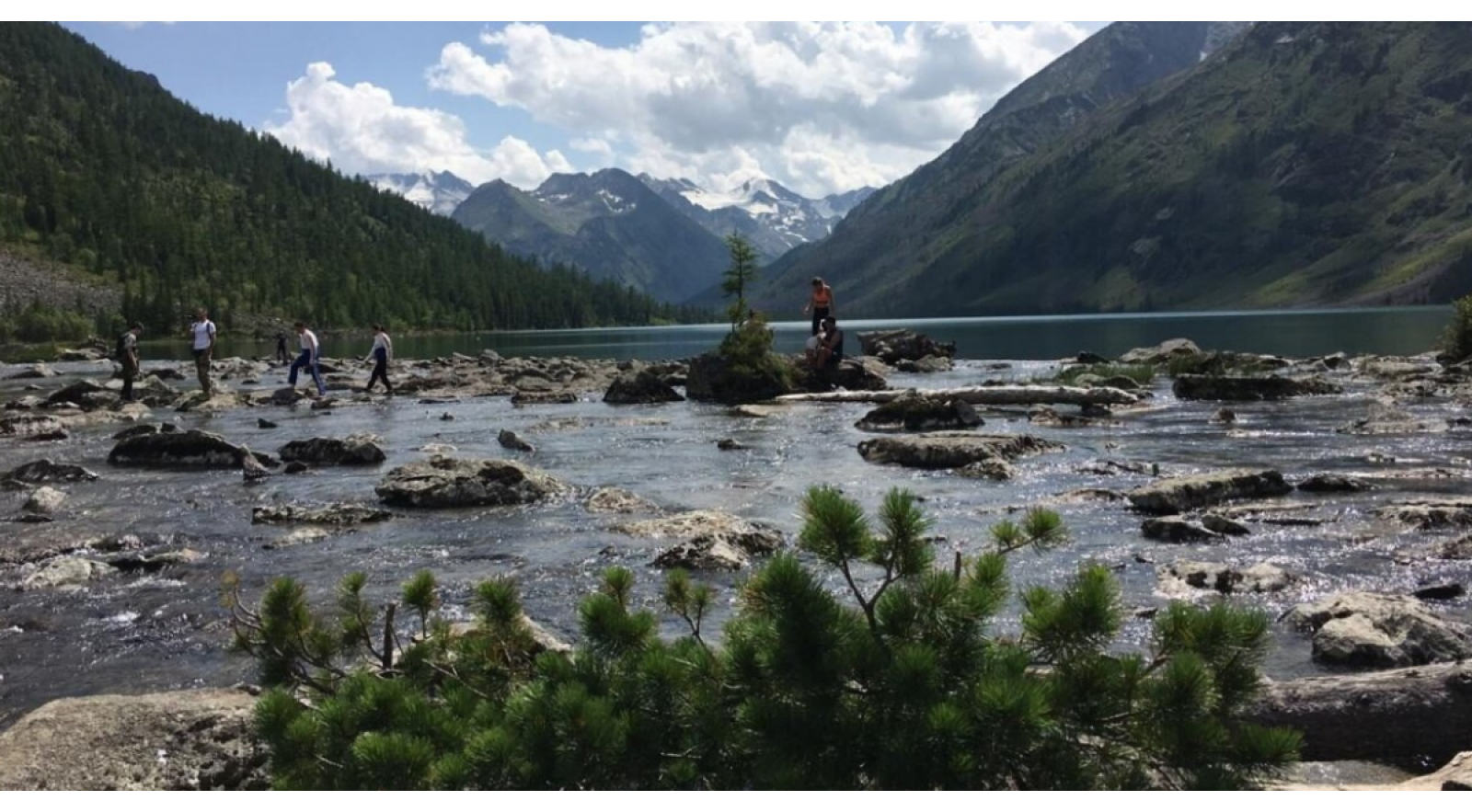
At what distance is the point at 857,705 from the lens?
5934 millimetres

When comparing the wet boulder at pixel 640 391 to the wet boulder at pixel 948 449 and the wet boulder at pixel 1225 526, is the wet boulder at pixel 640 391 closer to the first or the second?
the wet boulder at pixel 948 449

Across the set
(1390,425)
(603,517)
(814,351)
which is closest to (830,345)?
(814,351)

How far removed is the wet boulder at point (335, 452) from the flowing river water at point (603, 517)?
2.60 ft

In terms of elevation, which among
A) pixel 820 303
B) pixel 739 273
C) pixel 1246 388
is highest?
pixel 739 273

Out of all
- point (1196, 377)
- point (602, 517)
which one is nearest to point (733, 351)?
point (1196, 377)

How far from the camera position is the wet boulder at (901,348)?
7588 cm

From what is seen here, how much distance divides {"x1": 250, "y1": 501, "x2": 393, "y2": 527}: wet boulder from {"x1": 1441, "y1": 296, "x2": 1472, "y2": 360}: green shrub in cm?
5230

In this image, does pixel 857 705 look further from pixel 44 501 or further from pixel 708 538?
pixel 44 501

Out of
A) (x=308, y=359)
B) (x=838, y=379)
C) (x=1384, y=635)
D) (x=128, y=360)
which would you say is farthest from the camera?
(x=308, y=359)

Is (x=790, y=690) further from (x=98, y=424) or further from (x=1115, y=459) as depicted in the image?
(x=98, y=424)

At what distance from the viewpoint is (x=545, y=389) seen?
5394 cm

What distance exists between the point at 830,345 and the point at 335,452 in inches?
1098

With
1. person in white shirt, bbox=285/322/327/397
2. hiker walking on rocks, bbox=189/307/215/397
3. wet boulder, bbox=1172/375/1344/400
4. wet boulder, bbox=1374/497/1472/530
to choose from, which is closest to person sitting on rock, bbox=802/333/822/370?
wet boulder, bbox=1172/375/1344/400

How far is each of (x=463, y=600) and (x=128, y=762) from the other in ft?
19.4
